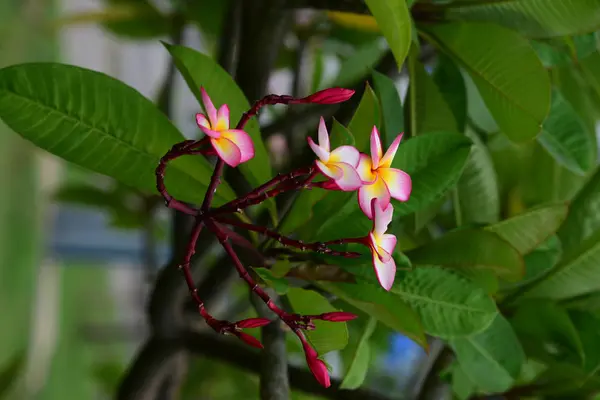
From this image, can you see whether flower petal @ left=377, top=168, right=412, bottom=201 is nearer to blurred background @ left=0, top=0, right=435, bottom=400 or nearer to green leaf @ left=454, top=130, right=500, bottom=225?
green leaf @ left=454, top=130, right=500, bottom=225

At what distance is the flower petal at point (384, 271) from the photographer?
27cm

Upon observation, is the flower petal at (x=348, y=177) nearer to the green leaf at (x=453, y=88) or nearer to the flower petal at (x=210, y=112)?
the flower petal at (x=210, y=112)

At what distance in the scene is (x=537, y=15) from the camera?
397 millimetres

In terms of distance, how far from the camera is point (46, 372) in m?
1.56

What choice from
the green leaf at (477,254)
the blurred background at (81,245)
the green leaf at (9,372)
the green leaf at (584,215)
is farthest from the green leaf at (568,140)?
the green leaf at (9,372)

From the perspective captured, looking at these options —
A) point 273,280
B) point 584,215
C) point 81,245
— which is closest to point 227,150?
point 273,280

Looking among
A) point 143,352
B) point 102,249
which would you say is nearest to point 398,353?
point 143,352

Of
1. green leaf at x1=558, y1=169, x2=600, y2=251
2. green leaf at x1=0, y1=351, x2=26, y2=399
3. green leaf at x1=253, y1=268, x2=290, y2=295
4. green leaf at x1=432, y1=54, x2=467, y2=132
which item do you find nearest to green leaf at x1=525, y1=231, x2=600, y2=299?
green leaf at x1=558, y1=169, x2=600, y2=251

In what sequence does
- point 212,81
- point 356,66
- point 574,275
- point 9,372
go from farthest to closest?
point 9,372 → point 356,66 → point 574,275 → point 212,81

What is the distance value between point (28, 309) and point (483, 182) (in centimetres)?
119

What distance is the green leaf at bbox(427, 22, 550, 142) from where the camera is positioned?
38 cm

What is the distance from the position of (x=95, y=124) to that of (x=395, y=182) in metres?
0.17

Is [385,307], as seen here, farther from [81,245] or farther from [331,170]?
[81,245]

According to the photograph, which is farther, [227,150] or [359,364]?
[359,364]
